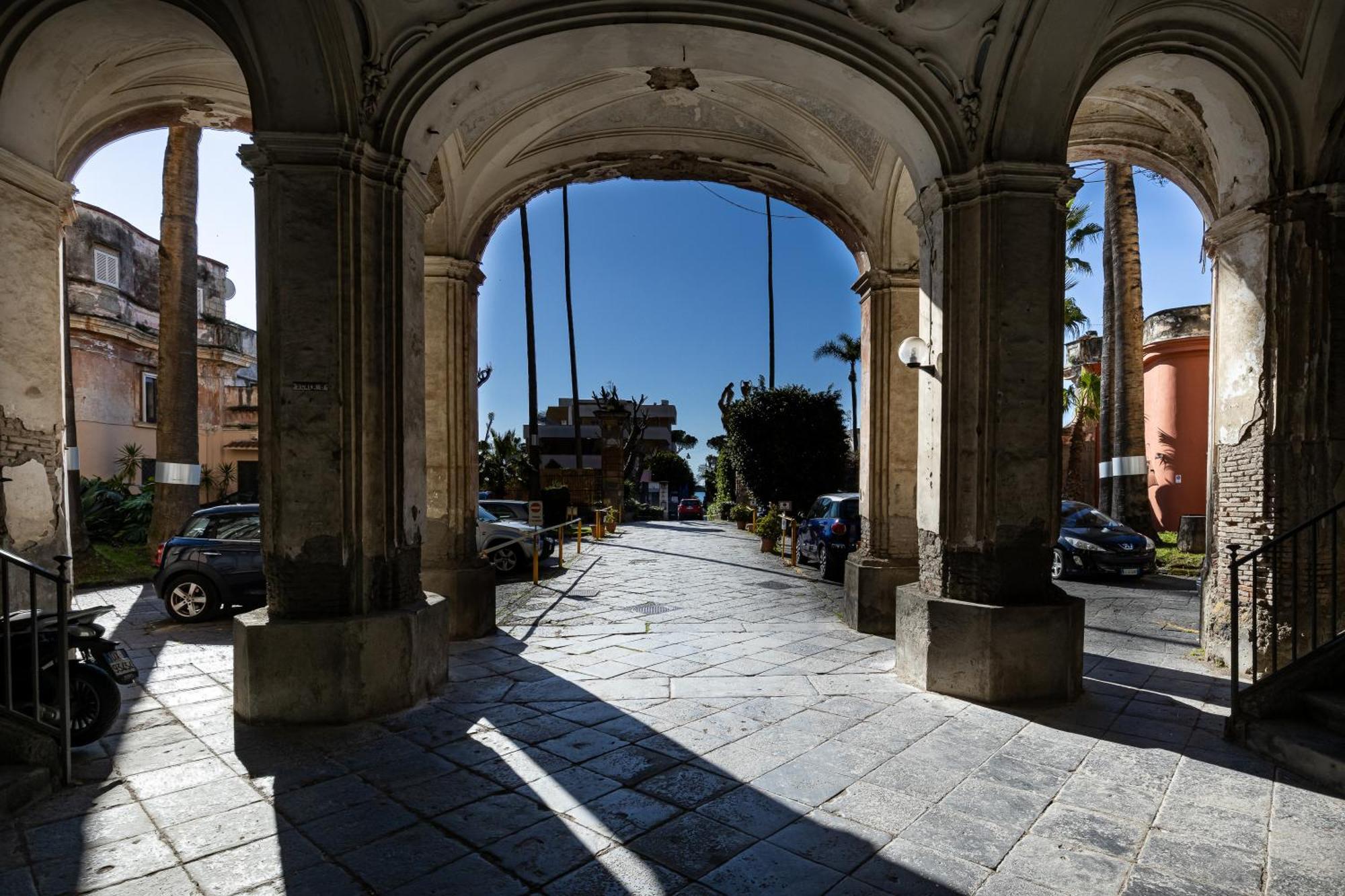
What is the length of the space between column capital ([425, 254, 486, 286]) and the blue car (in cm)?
667

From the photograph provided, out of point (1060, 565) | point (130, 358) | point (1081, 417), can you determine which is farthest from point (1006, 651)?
point (130, 358)

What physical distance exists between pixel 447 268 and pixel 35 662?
17.3 feet

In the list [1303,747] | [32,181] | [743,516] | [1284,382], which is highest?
[32,181]

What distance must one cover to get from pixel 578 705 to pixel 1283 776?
13.6ft

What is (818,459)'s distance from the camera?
20.7 m

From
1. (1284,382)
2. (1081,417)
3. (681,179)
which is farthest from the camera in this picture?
(1081,417)

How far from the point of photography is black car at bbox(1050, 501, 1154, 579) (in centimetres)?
1166

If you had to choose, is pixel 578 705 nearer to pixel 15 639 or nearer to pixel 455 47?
pixel 15 639

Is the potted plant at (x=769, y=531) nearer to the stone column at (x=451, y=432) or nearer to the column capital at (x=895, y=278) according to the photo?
the column capital at (x=895, y=278)

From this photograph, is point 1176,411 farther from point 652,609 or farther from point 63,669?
point 63,669

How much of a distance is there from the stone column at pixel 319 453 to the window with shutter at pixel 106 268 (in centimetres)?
2168

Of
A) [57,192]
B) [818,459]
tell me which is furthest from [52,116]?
[818,459]

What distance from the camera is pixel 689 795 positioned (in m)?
3.66

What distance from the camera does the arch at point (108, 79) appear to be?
5.26 metres
